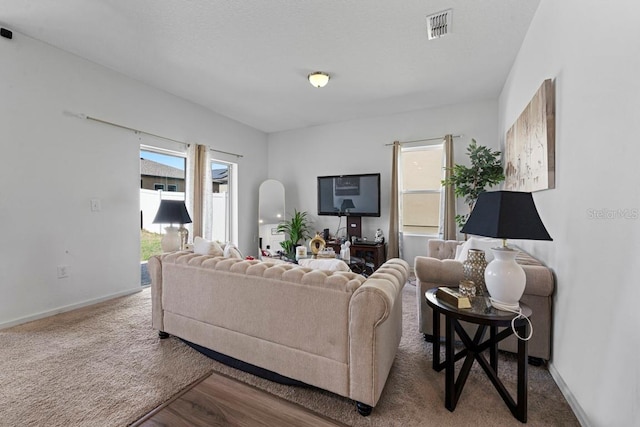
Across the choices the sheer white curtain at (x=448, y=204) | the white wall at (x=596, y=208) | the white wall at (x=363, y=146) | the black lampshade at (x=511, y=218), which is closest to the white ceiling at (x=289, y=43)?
the white wall at (x=363, y=146)

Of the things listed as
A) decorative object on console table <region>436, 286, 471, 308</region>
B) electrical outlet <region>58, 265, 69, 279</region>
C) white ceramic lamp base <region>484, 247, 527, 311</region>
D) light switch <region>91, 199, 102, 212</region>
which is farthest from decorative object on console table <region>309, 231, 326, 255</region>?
electrical outlet <region>58, 265, 69, 279</region>

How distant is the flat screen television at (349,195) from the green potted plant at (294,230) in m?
0.41

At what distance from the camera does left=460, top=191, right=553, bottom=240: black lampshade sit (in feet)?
4.50

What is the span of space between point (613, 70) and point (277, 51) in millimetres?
2529

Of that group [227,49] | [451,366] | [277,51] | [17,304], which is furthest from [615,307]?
[17,304]

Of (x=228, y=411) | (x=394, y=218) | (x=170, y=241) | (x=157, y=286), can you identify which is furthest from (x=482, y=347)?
(x=394, y=218)

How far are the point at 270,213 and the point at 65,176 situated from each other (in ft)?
10.2

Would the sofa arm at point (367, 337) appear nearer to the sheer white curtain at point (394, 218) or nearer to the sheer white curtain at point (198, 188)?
the sheer white curtain at point (394, 218)

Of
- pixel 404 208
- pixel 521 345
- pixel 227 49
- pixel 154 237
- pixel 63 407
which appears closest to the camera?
pixel 521 345

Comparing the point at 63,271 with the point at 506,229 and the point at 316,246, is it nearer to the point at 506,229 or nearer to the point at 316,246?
the point at 316,246

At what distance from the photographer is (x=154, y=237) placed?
383cm

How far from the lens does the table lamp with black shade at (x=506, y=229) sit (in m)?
1.38

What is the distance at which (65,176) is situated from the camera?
9.34 feet

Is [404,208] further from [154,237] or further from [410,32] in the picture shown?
[154,237]
